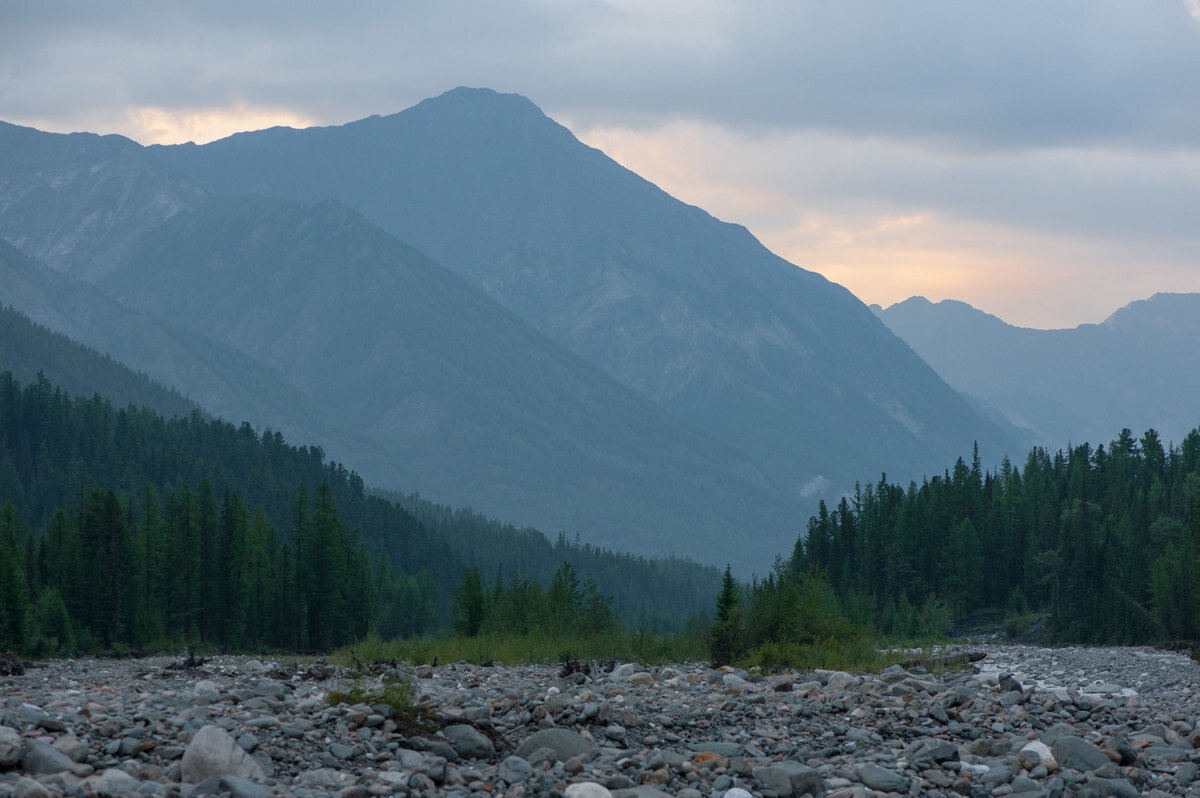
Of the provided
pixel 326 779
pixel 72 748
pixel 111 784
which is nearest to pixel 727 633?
pixel 326 779

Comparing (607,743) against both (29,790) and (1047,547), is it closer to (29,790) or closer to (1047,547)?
(29,790)

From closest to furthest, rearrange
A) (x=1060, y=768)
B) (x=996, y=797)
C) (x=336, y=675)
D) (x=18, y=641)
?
(x=996, y=797) → (x=1060, y=768) → (x=336, y=675) → (x=18, y=641)

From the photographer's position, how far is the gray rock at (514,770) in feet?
49.5

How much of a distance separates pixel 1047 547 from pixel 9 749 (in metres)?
112

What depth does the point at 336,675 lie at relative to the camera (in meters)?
27.4

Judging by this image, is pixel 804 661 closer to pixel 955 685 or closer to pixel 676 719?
pixel 955 685

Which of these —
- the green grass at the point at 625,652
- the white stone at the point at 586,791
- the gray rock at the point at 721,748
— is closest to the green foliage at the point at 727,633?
the green grass at the point at 625,652

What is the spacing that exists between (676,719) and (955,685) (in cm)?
801

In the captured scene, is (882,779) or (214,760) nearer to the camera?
(214,760)

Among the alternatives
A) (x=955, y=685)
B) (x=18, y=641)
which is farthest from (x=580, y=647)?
(x=18, y=641)

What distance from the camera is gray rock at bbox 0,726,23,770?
43.0 ft

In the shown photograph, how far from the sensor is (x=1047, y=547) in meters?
112

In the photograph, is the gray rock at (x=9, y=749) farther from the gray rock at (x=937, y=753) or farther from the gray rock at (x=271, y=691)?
the gray rock at (x=937, y=753)

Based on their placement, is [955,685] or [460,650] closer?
[955,685]
